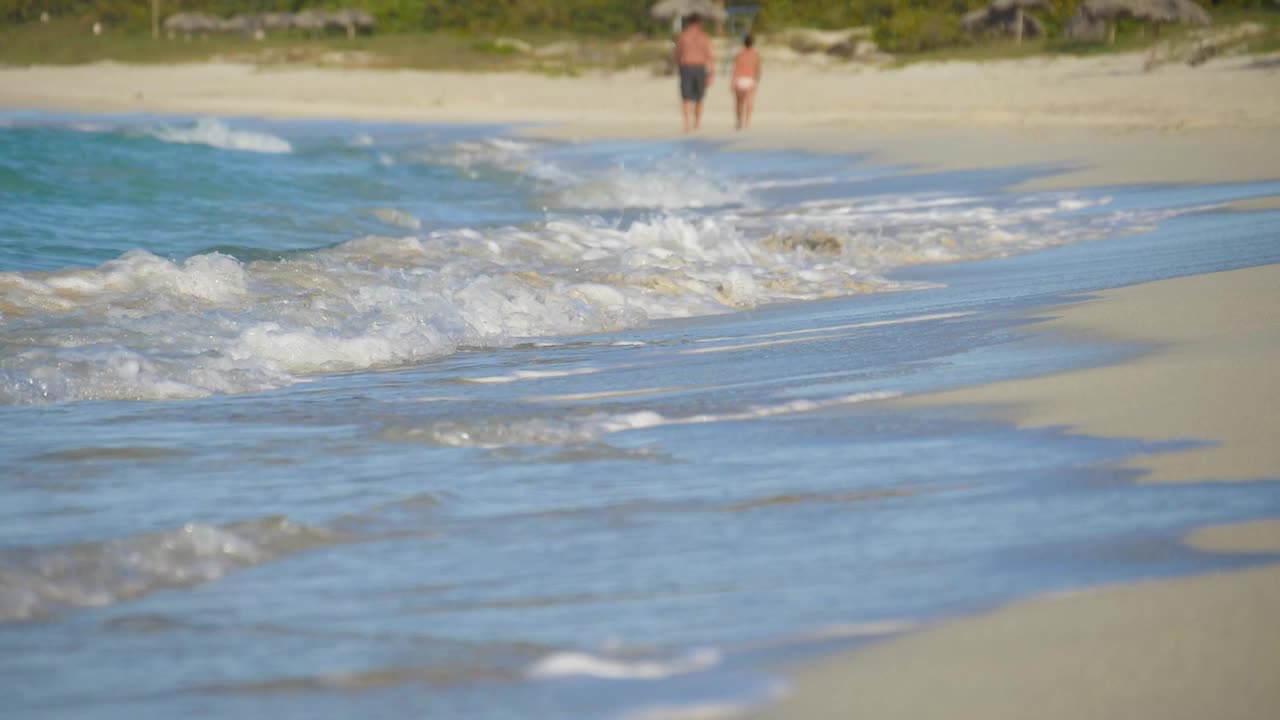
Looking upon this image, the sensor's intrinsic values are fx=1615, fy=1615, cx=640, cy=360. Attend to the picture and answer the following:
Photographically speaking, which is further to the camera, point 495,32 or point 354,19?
point 354,19

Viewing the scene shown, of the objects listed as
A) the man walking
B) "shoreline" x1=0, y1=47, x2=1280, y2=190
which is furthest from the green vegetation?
the man walking

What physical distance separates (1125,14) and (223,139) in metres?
15.4

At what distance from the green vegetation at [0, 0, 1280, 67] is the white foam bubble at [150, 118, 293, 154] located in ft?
45.7

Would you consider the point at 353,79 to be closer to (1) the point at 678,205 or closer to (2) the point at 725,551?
(1) the point at 678,205

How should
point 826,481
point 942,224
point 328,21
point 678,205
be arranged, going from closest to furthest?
point 826,481
point 942,224
point 678,205
point 328,21

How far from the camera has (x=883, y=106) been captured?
81.3 feet

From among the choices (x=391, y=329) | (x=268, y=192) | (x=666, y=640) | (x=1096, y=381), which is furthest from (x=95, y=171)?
(x=666, y=640)

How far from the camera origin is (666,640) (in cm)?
225

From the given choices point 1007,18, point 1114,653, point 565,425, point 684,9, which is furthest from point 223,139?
point 1114,653

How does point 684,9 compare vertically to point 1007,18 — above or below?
above

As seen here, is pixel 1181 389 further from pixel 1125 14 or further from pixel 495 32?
pixel 495 32

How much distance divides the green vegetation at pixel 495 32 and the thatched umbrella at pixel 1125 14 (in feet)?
1.31

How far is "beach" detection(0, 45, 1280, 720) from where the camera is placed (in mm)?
2137

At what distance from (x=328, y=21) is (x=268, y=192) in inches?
1428
